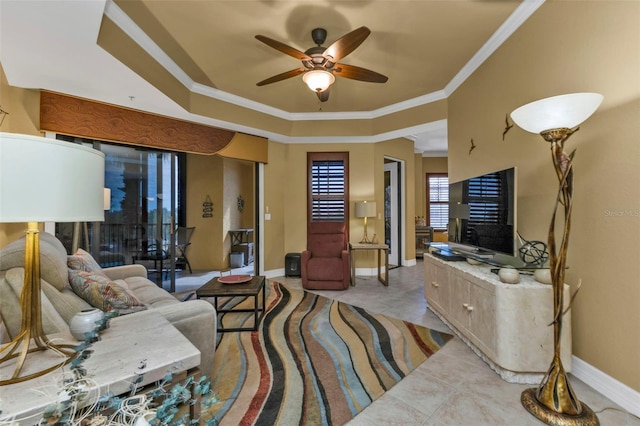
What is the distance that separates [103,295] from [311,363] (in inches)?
59.3

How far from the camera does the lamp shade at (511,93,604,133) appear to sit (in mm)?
1533

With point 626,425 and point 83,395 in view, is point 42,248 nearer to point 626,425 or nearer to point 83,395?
point 83,395

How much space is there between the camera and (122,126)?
3.61m

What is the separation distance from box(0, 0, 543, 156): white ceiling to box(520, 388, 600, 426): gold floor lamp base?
9.71 ft

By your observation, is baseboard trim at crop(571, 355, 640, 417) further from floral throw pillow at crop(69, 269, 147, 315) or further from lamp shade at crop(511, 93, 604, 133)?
floral throw pillow at crop(69, 269, 147, 315)

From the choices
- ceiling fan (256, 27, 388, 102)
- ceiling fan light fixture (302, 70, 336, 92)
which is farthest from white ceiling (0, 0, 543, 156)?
ceiling fan light fixture (302, 70, 336, 92)

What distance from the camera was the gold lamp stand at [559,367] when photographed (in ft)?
5.19

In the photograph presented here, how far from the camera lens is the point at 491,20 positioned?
8.69ft

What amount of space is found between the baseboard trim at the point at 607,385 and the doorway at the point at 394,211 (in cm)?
435

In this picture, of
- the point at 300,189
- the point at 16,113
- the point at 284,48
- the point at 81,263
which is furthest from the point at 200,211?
the point at 284,48

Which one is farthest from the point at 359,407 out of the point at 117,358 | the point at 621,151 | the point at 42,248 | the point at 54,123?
the point at 54,123

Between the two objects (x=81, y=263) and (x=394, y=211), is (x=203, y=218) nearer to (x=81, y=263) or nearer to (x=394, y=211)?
(x=81, y=263)

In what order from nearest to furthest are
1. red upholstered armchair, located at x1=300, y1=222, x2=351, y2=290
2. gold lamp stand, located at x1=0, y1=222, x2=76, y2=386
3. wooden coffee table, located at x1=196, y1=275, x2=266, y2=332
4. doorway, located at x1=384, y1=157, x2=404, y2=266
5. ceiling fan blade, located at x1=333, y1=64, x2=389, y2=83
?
gold lamp stand, located at x1=0, y1=222, x2=76, y2=386, wooden coffee table, located at x1=196, y1=275, x2=266, y2=332, ceiling fan blade, located at x1=333, y1=64, x2=389, y2=83, red upholstered armchair, located at x1=300, y1=222, x2=351, y2=290, doorway, located at x1=384, y1=157, x2=404, y2=266

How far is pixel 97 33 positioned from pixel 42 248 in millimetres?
1668
